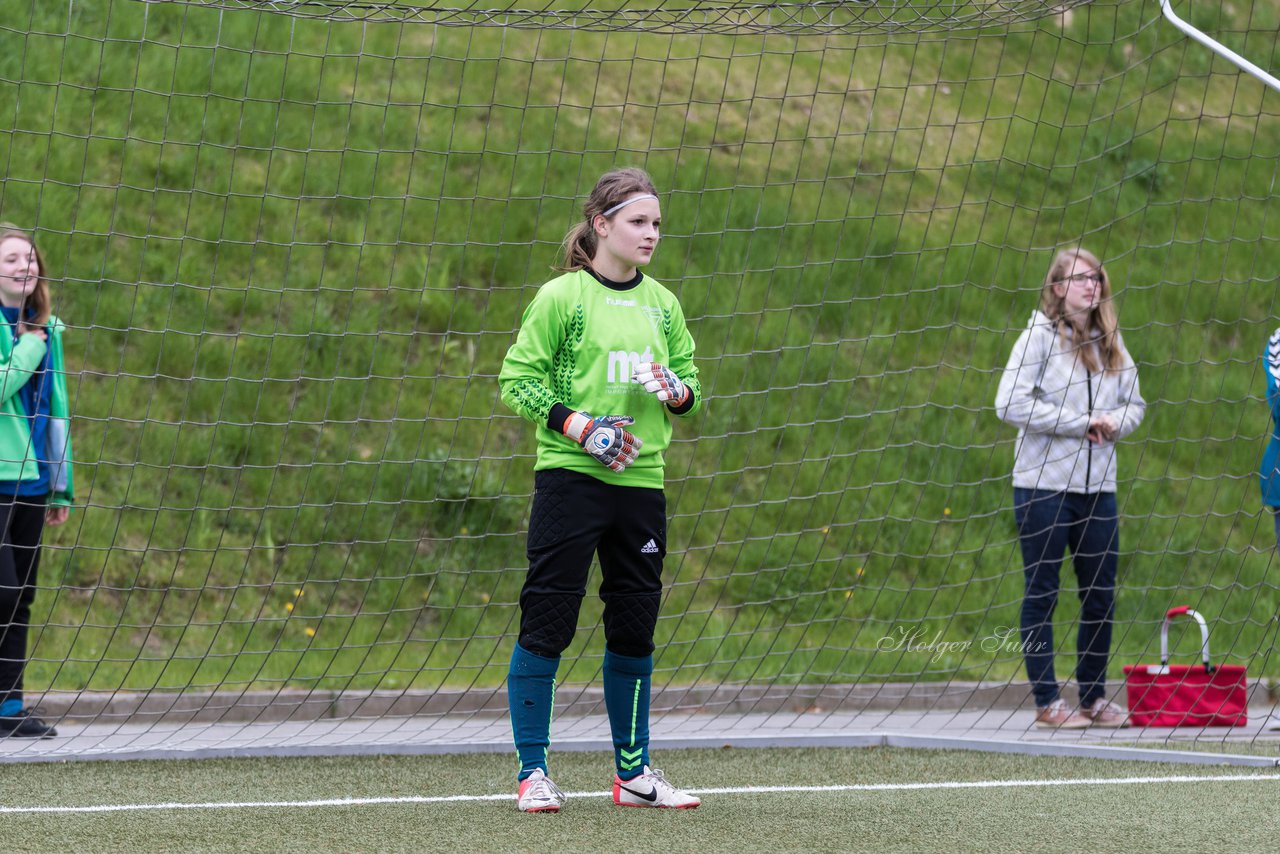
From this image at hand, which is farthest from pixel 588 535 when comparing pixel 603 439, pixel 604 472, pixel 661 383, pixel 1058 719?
pixel 1058 719

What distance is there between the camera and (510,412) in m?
8.19

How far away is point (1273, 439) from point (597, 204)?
117 inches

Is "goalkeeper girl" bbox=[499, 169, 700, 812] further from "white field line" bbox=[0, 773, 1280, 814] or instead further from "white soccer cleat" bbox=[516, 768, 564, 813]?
"white field line" bbox=[0, 773, 1280, 814]

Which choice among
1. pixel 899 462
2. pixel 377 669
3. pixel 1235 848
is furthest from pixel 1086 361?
pixel 377 669

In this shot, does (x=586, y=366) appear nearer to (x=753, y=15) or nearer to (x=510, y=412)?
(x=753, y=15)

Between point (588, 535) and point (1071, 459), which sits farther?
point (1071, 459)

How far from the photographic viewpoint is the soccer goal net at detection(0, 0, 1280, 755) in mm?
6418

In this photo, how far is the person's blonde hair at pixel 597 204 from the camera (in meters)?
4.20

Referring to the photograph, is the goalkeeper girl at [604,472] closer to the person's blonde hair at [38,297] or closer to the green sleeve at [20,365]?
the green sleeve at [20,365]

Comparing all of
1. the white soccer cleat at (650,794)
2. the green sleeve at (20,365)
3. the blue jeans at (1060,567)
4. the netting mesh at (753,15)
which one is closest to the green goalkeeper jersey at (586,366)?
the white soccer cleat at (650,794)

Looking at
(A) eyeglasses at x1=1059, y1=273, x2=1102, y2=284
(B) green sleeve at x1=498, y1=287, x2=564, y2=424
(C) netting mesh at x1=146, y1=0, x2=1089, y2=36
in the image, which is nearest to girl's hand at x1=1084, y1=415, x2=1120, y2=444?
(A) eyeglasses at x1=1059, y1=273, x2=1102, y2=284

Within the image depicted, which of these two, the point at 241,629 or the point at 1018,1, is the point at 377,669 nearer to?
the point at 241,629

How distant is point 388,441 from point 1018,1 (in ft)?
12.2

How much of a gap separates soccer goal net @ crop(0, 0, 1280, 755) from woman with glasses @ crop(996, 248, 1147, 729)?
1.24 ft
